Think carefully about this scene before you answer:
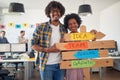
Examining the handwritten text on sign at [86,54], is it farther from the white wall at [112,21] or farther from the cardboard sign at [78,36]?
the white wall at [112,21]

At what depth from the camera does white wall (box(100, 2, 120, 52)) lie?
23.2ft

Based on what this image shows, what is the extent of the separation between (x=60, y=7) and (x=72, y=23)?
21 cm

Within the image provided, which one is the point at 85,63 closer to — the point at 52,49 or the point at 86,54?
the point at 86,54

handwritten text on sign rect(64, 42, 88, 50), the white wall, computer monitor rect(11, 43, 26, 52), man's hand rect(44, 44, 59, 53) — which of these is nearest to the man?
man's hand rect(44, 44, 59, 53)

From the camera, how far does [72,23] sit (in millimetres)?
1925

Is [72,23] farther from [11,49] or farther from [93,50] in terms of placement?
[11,49]

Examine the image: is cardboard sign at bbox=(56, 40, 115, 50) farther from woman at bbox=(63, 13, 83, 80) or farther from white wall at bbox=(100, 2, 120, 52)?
white wall at bbox=(100, 2, 120, 52)

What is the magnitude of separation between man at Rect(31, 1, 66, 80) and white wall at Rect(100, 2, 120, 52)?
5.61 metres

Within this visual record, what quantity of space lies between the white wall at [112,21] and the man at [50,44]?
561 cm

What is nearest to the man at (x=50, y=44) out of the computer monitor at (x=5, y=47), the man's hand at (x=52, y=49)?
the man's hand at (x=52, y=49)

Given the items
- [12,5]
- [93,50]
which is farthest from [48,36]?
[12,5]

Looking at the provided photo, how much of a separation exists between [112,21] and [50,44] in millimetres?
6236

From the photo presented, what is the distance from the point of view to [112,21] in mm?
7559

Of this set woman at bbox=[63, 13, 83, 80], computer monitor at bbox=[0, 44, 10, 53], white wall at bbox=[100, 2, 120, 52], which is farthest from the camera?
white wall at bbox=[100, 2, 120, 52]
